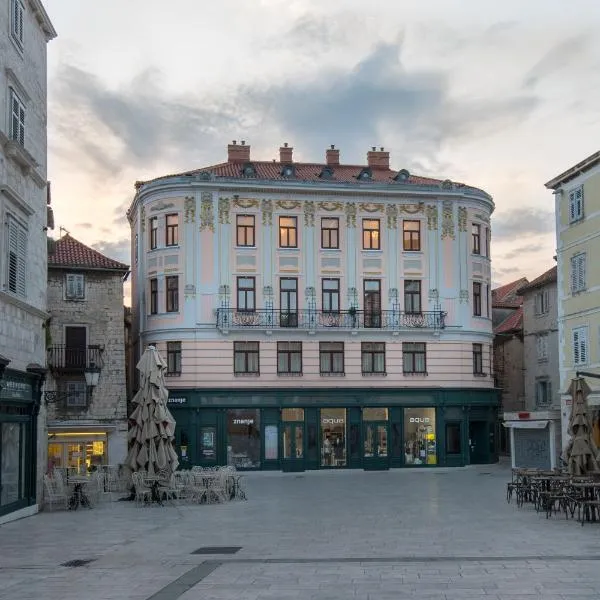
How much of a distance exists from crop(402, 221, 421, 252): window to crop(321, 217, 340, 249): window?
338cm

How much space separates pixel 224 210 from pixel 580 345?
1744cm

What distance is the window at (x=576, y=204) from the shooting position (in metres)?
40.7

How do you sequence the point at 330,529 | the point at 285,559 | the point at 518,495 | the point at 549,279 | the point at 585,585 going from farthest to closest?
the point at 549,279, the point at 518,495, the point at 330,529, the point at 285,559, the point at 585,585

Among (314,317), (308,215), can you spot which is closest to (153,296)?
(314,317)

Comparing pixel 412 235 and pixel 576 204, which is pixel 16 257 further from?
pixel 412 235

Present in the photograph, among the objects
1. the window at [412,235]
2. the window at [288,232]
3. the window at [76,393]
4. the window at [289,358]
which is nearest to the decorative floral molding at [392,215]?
the window at [412,235]

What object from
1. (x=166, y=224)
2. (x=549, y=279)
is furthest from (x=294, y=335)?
(x=549, y=279)

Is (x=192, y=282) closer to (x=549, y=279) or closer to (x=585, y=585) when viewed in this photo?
(x=549, y=279)

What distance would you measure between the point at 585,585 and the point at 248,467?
32.2 metres

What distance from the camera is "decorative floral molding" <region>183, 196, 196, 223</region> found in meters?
45.8

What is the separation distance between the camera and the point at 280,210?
46656 mm

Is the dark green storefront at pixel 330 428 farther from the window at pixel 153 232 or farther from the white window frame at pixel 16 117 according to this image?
the white window frame at pixel 16 117

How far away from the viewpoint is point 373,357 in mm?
46812

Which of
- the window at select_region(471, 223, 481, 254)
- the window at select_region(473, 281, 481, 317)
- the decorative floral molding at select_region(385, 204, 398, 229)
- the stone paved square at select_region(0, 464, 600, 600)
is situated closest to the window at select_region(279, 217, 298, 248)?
the decorative floral molding at select_region(385, 204, 398, 229)
